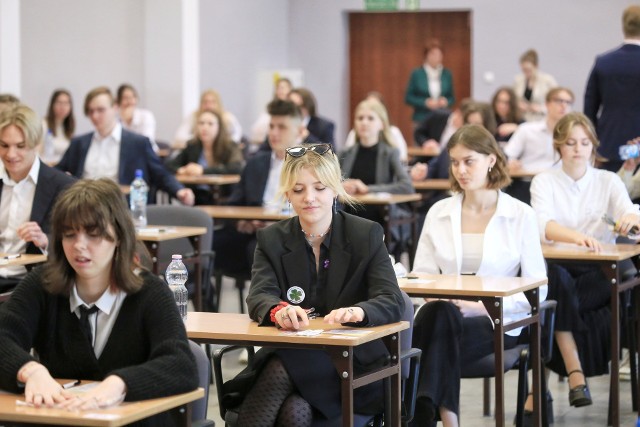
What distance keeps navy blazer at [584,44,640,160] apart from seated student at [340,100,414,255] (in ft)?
5.15

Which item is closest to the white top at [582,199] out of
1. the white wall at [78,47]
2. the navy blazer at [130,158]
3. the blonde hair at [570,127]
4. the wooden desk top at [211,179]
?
the blonde hair at [570,127]

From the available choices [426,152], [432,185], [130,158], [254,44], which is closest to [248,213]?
[130,158]

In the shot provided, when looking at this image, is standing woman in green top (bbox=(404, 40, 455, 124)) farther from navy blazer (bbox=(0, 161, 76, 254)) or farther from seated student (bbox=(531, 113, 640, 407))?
navy blazer (bbox=(0, 161, 76, 254))

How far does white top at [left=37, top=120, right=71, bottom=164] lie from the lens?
1066 cm

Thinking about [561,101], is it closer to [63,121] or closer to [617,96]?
[617,96]

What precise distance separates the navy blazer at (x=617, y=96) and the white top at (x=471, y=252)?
2.35 metres

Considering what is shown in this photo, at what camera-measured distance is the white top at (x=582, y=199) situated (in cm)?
561

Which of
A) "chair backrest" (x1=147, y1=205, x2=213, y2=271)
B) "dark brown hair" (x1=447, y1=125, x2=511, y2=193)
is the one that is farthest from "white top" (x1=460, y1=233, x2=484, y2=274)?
"chair backrest" (x1=147, y1=205, x2=213, y2=271)

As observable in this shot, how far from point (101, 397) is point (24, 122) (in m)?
2.80

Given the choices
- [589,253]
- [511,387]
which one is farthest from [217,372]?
[511,387]

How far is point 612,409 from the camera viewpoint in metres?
5.05

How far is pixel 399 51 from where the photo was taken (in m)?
16.4

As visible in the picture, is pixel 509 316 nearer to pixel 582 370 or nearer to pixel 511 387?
pixel 582 370

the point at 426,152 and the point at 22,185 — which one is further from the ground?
the point at 22,185
